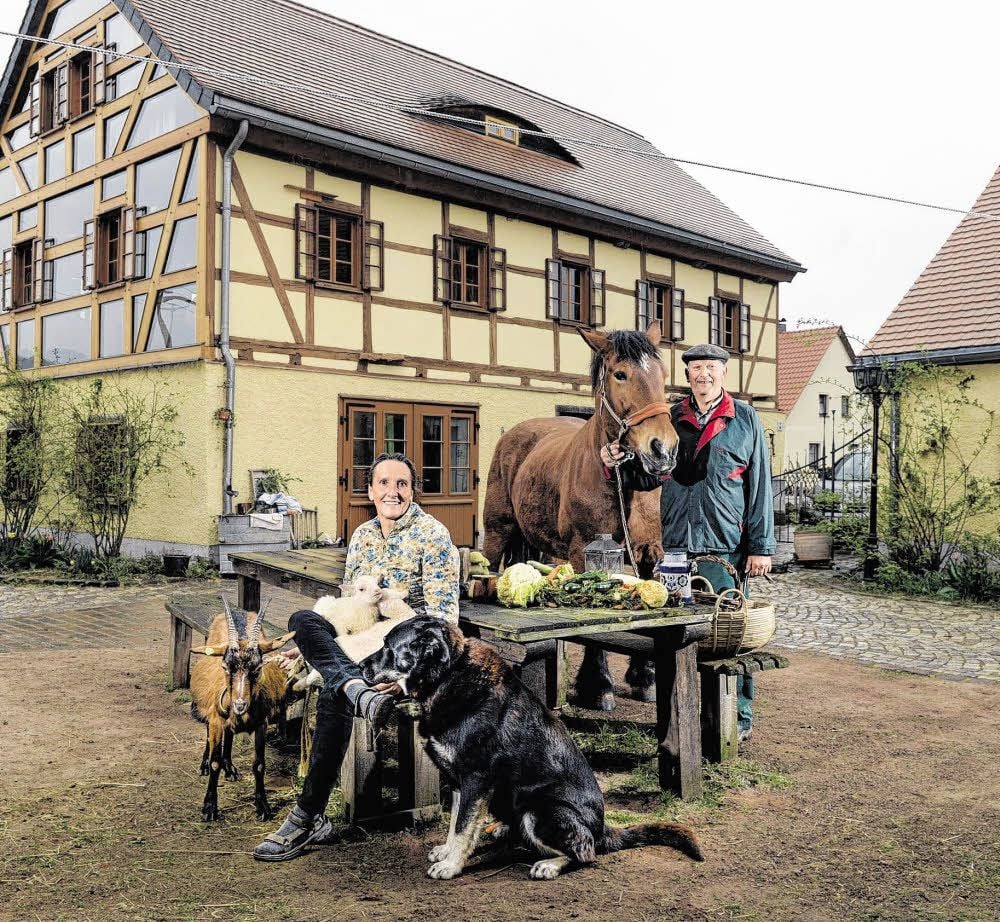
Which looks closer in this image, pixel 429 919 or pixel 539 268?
pixel 429 919

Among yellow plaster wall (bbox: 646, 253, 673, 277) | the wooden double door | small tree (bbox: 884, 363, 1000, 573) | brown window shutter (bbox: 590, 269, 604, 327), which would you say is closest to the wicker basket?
small tree (bbox: 884, 363, 1000, 573)

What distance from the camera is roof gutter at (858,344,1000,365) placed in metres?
11.7

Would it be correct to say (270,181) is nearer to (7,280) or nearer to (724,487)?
(7,280)

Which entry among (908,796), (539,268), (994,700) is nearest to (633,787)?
(908,796)

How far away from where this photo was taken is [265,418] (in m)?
12.8

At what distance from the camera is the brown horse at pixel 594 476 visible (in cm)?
479

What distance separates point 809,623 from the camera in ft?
30.1

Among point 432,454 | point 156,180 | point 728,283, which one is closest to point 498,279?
point 432,454

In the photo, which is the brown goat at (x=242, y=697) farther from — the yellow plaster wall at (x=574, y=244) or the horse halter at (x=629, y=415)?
the yellow plaster wall at (x=574, y=244)

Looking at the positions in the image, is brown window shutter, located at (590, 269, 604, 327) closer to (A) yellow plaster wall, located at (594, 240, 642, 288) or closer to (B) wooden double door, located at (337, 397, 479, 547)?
(A) yellow plaster wall, located at (594, 240, 642, 288)

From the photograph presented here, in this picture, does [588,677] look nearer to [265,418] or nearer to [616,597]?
[616,597]

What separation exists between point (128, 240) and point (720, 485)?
37.5ft

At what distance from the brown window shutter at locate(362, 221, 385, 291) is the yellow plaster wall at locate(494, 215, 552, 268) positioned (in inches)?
95.2

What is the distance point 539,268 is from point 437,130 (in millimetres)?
2849
